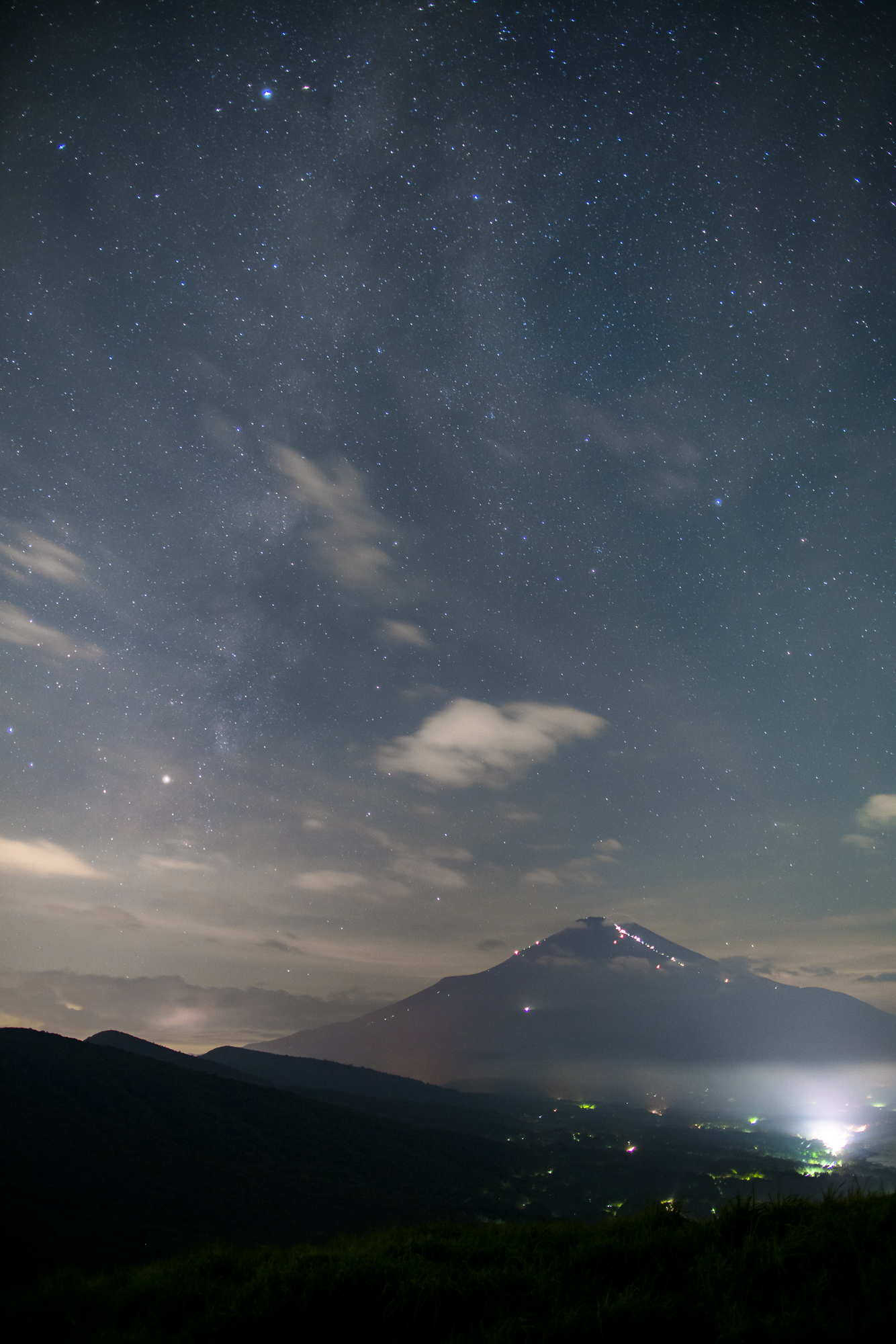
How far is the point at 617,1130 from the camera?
191 metres

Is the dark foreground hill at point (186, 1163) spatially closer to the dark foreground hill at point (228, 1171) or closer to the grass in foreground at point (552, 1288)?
the dark foreground hill at point (228, 1171)

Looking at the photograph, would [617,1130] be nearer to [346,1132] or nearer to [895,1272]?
[346,1132]

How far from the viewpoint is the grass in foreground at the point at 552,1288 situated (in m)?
6.41

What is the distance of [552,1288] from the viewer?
757 cm

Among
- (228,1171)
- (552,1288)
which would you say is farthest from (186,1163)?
(552,1288)

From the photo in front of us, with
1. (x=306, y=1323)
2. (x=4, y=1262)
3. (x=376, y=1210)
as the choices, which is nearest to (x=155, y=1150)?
(x=376, y=1210)

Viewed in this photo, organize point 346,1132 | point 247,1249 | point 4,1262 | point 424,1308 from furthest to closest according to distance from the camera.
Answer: point 346,1132 → point 4,1262 → point 247,1249 → point 424,1308

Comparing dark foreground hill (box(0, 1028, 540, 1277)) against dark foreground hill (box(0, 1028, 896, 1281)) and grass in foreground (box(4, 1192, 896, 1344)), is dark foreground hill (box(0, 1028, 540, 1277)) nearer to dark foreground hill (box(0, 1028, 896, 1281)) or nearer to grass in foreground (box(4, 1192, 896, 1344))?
dark foreground hill (box(0, 1028, 896, 1281))

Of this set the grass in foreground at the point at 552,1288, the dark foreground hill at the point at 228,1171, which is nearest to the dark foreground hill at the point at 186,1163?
the dark foreground hill at the point at 228,1171

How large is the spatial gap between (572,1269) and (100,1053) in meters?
112

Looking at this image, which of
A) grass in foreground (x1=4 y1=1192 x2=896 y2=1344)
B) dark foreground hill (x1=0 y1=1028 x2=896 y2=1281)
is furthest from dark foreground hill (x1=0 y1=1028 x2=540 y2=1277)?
grass in foreground (x1=4 y1=1192 x2=896 y2=1344)

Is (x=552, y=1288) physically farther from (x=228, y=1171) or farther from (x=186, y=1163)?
(x=186, y=1163)

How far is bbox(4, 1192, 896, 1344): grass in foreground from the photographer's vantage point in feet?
21.0

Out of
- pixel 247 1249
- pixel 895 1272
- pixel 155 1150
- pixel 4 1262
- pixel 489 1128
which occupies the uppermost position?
pixel 895 1272
